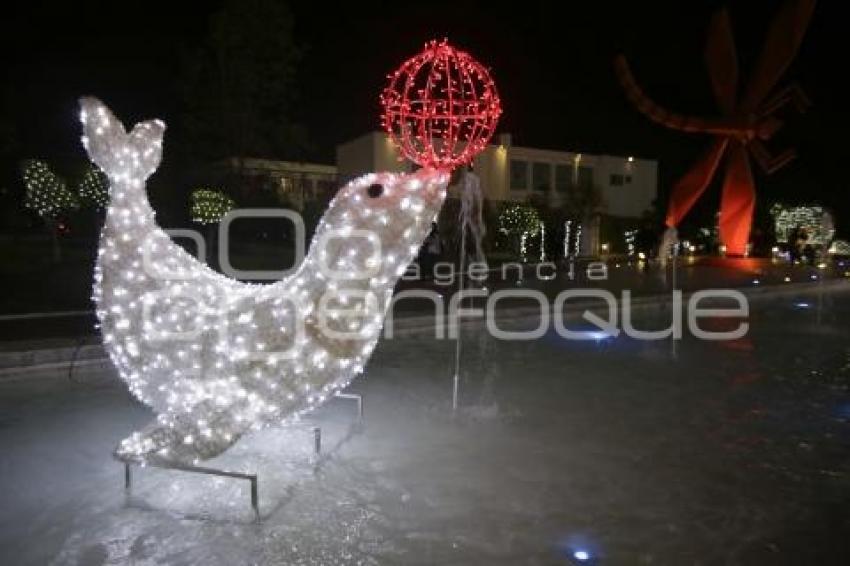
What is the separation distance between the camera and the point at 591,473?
19.1 feet

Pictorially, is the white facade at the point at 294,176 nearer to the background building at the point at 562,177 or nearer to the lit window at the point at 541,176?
the background building at the point at 562,177

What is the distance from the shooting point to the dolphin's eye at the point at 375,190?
5023 mm

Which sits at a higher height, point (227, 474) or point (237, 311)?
point (237, 311)

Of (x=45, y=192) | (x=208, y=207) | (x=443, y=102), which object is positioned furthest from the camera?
(x=208, y=207)

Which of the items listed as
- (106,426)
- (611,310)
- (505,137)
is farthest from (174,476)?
(505,137)

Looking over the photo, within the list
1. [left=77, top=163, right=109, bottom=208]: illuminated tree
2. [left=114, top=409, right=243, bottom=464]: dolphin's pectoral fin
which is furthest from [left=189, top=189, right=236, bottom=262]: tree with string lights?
[left=114, top=409, right=243, bottom=464]: dolphin's pectoral fin

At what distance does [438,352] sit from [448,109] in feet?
16.8

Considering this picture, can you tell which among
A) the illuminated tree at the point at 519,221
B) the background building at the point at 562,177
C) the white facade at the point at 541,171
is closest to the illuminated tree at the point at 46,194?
the illuminated tree at the point at 519,221

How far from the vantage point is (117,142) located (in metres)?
5.32

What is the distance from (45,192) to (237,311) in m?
14.2

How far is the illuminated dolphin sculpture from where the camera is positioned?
5.05 m

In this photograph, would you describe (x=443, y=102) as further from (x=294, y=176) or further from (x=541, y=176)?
(x=541, y=176)

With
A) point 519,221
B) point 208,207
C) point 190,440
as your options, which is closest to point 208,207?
point 208,207

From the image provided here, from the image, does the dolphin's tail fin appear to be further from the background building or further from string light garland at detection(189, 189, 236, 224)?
the background building
